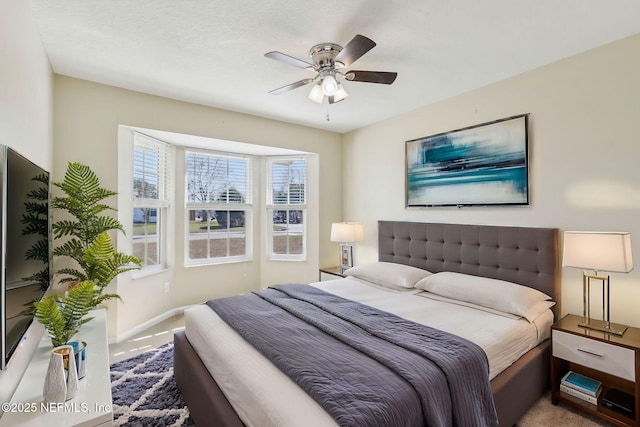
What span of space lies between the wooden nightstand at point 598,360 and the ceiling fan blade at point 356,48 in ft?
7.53

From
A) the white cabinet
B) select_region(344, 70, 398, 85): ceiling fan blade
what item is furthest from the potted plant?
select_region(344, 70, 398, 85): ceiling fan blade

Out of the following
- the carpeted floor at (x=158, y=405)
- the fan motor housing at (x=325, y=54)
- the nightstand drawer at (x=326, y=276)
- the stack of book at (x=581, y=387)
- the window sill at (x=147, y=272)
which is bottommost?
the carpeted floor at (x=158, y=405)

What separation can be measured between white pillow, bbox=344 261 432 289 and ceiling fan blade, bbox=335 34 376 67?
2046mm

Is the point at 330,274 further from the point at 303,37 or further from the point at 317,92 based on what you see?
the point at 303,37

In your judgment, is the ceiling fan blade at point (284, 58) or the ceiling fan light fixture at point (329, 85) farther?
the ceiling fan light fixture at point (329, 85)

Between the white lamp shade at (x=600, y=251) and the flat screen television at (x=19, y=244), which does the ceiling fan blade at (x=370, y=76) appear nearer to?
the white lamp shade at (x=600, y=251)

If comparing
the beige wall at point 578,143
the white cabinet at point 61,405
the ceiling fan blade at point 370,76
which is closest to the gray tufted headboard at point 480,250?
the beige wall at point 578,143

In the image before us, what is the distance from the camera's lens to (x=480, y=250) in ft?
9.64

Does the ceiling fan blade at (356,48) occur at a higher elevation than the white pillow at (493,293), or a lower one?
higher

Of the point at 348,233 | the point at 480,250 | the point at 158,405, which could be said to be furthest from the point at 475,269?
the point at 158,405

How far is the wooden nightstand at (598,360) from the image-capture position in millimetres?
1827

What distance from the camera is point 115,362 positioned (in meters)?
2.69

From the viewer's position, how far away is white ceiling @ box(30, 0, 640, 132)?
6.03 feet

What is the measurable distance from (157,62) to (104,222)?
56.5 inches
